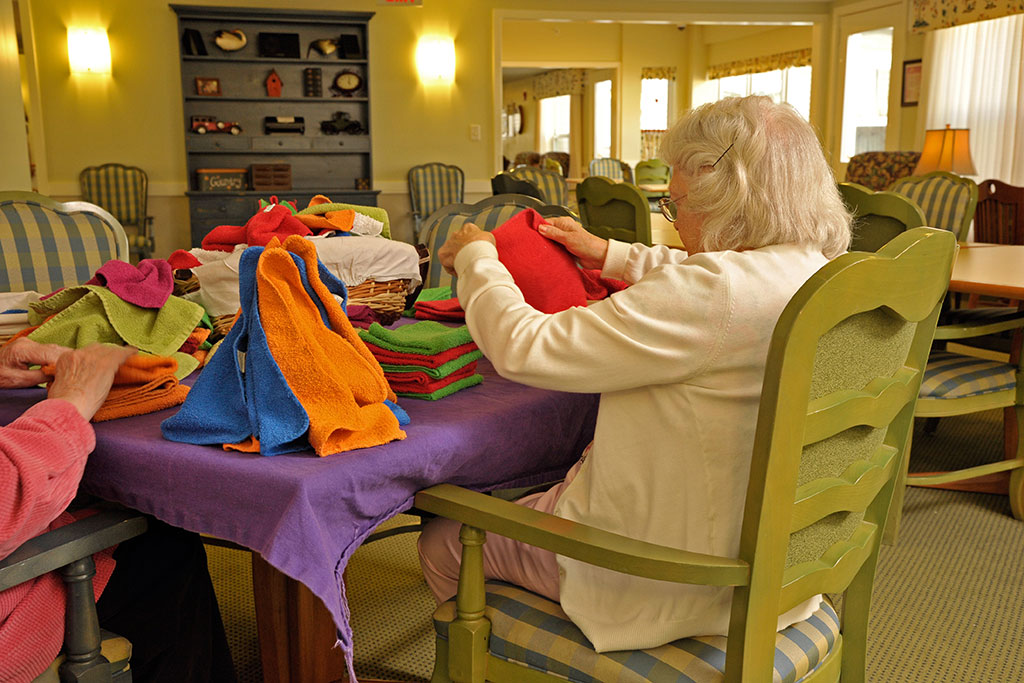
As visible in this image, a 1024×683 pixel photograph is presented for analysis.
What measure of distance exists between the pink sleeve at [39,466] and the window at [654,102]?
→ 11.9 meters

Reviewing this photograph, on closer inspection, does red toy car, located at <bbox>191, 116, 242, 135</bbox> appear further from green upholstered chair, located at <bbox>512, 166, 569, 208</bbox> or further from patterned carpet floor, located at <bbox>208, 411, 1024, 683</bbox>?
patterned carpet floor, located at <bbox>208, 411, 1024, 683</bbox>

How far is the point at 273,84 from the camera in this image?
690cm

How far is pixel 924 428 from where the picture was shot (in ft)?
11.9

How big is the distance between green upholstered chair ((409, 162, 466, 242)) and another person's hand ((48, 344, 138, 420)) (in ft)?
20.1

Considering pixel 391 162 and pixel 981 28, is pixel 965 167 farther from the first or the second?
pixel 391 162

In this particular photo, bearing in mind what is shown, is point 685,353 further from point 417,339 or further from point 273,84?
point 273,84

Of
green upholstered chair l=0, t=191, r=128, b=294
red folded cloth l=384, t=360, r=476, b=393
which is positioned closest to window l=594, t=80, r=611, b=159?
green upholstered chair l=0, t=191, r=128, b=294

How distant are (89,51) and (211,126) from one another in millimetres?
1031

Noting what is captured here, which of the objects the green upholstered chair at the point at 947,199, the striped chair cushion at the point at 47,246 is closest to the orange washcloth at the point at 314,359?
the striped chair cushion at the point at 47,246

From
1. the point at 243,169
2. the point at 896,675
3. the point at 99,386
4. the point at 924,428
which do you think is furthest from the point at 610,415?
the point at 243,169

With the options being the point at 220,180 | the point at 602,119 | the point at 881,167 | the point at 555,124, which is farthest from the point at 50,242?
the point at 555,124

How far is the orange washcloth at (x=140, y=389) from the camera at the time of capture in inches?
49.0

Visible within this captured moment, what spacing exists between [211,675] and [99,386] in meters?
0.66

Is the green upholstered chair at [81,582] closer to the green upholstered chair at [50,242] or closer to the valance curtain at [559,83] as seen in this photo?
the green upholstered chair at [50,242]
